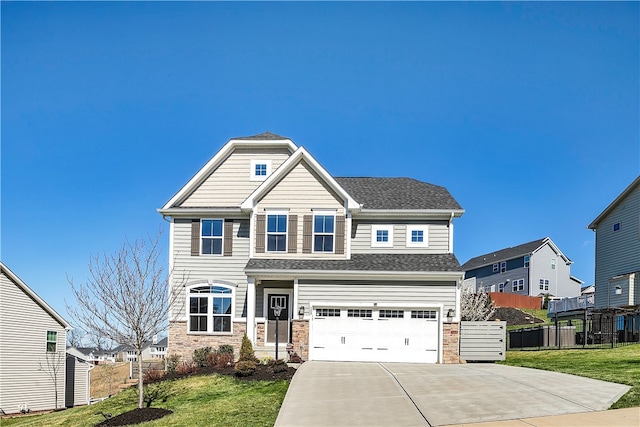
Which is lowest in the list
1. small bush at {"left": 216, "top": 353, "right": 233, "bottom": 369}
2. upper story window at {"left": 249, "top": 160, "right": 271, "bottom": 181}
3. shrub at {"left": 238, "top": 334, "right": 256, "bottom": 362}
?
small bush at {"left": 216, "top": 353, "right": 233, "bottom": 369}

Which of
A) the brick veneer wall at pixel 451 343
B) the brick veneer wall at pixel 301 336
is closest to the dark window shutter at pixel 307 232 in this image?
the brick veneer wall at pixel 301 336

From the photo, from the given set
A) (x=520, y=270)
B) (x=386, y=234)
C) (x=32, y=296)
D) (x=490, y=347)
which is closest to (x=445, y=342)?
(x=490, y=347)

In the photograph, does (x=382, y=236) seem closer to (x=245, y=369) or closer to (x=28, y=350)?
(x=245, y=369)

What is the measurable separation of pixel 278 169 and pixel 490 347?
35.5ft

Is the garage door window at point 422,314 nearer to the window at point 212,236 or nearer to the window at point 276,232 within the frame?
the window at point 276,232

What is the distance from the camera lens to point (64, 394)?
A: 1366 inches

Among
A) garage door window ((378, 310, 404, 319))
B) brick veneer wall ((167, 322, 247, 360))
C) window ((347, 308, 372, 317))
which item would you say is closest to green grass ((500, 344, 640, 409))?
garage door window ((378, 310, 404, 319))

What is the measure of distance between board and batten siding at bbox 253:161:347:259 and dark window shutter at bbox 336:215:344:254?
0.15 meters

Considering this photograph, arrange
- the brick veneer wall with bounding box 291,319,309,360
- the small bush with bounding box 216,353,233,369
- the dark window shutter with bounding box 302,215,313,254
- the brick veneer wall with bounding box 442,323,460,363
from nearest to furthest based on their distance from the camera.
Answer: the small bush with bounding box 216,353,233,369, the brick veneer wall with bounding box 442,323,460,363, the brick veneer wall with bounding box 291,319,309,360, the dark window shutter with bounding box 302,215,313,254

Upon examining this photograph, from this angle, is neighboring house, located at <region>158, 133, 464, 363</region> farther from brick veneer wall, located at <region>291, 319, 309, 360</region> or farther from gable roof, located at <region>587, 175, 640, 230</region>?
gable roof, located at <region>587, 175, 640, 230</region>

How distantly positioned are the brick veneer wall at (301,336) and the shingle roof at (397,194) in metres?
5.56

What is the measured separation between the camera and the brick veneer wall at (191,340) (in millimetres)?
24594

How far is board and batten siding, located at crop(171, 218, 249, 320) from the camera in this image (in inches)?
985

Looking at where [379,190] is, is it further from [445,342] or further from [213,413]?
[213,413]
